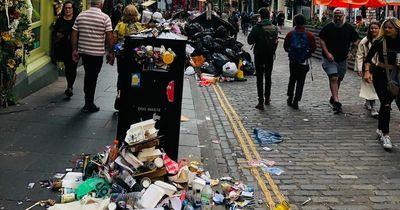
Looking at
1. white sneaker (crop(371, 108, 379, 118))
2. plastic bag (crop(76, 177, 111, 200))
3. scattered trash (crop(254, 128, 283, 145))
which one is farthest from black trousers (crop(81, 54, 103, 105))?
white sneaker (crop(371, 108, 379, 118))

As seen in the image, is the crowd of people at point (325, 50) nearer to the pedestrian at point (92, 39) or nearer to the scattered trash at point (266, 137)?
the scattered trash at point (266, 137)

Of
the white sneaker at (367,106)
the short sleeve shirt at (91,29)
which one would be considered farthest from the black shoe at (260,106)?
the short sleeve shirt at (91,29)

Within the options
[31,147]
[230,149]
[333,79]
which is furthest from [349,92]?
[31,147]

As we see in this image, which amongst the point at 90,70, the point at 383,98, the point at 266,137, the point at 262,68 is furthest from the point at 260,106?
the point at 90,70

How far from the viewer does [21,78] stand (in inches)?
371

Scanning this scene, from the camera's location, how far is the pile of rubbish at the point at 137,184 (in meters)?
4.60

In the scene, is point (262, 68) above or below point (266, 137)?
above

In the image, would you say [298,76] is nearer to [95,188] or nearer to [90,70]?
[90,70]

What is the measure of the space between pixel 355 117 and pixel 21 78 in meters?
5.93

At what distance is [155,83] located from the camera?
5.71 meters

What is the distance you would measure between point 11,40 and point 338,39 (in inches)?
227

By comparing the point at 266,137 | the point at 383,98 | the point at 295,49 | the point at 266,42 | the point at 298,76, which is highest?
the point at 266,42

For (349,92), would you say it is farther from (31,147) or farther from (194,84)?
(31,147)

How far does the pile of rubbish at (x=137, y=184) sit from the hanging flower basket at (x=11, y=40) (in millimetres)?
3543
